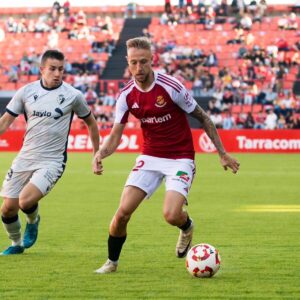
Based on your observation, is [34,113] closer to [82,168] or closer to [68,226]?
[68,226]

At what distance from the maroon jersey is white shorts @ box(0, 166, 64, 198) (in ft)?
4.58

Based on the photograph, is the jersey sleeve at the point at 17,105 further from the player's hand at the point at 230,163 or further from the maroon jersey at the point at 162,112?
the player's hand at the point at 230,163

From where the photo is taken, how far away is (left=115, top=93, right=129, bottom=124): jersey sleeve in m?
8.66

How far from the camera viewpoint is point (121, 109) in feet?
28.6

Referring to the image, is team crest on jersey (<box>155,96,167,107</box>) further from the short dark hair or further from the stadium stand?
the stadium stand

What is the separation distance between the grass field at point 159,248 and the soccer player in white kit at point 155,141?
1.85ft

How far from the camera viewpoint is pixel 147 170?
8.80 m

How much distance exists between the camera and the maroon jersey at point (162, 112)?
8.58m

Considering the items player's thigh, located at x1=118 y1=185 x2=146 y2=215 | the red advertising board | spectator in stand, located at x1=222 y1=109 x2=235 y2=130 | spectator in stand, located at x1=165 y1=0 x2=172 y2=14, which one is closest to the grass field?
player's thigh, located at x1=118 y1=185 x2=146 y2=215

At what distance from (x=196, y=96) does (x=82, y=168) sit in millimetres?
12946

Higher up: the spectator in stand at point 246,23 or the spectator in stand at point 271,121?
the spectator in stand at point 246,23

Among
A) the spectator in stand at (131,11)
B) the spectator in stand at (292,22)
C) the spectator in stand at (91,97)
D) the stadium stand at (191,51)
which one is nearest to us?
the stadium stand at (191,51)

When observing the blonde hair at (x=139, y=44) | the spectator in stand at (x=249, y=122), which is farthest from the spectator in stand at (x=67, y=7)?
the blonde hair at (x=139, y=44)

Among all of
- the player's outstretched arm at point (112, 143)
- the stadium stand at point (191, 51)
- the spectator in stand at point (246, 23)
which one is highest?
the player's outstretched arm at point (112, 143)
